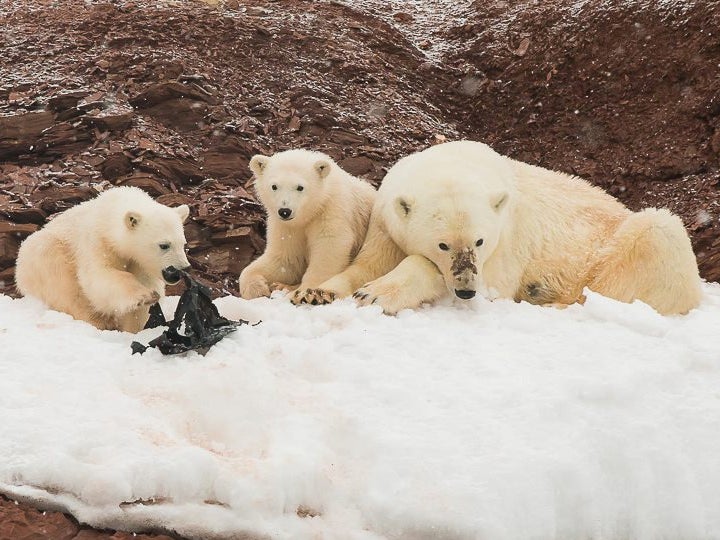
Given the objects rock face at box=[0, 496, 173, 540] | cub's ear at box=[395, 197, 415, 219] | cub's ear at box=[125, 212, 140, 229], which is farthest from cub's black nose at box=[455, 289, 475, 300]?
rock face at box=[0, 496, 173, 540]

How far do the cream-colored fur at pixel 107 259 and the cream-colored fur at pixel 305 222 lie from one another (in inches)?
31.1

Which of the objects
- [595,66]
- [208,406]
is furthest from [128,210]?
[595,66]

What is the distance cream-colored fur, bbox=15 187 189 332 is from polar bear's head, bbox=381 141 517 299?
4.79 ft

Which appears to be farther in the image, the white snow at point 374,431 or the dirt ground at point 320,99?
the dirt ground at point 320,99

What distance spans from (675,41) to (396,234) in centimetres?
604

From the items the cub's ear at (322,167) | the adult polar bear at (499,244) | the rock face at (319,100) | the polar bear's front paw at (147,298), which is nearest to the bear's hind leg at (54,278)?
the polar bear's front paw at (147,298)

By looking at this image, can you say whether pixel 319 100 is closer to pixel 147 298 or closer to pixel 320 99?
pixel 320 99

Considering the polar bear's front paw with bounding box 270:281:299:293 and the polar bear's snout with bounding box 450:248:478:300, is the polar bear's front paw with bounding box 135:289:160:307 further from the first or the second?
the polar bear's snout with bounding box 450:248:478:300

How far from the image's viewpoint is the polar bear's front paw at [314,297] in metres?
5.22

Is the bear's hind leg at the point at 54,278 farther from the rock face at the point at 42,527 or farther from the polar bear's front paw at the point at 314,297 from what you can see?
the rock face at the point at 42,527

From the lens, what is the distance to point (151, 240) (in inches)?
193

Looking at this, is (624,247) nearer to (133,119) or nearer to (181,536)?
(181,536)

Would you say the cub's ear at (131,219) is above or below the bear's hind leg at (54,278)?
above

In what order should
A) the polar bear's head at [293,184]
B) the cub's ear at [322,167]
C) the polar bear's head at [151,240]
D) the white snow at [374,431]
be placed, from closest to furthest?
the white snow at [374,431] < the polar bear's head at [151,240] < the polar bear's head at [293,184] < the cub's ear at [322,167]
